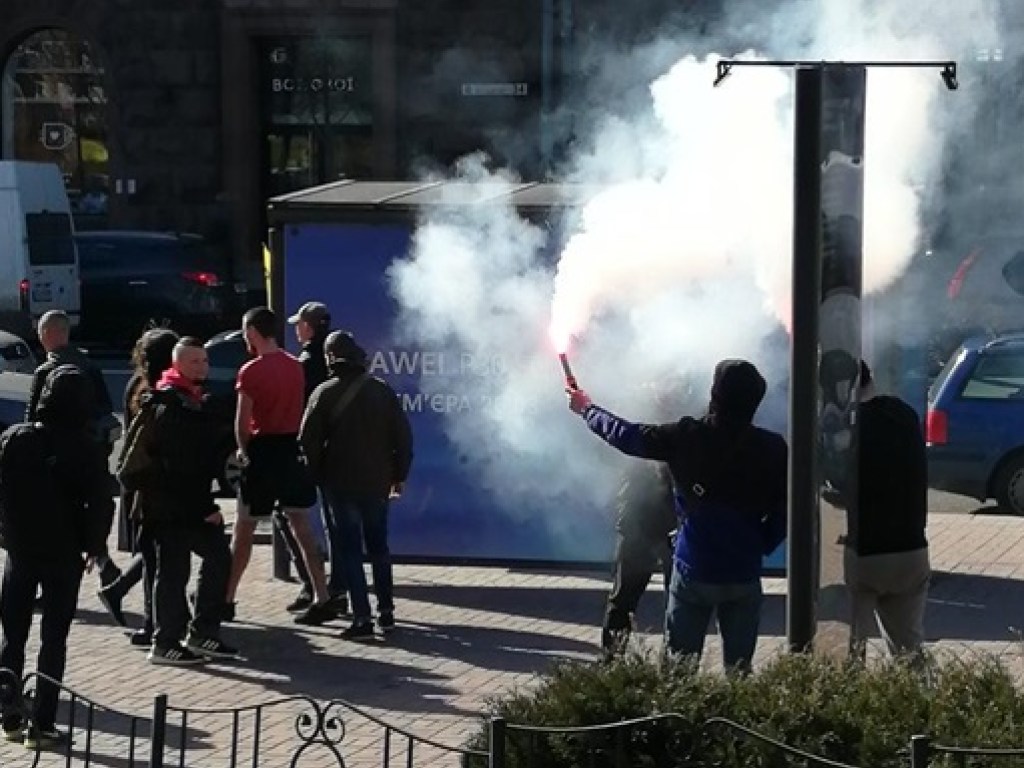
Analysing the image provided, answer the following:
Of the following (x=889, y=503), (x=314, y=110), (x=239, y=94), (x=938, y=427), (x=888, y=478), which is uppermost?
(x=239, y=94)

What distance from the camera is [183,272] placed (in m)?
27.6

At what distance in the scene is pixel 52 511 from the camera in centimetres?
896

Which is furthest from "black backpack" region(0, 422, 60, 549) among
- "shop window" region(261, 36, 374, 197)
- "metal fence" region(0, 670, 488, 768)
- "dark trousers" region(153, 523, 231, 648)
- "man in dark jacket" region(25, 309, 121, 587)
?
"shop window" region(261, 36, 374, 197)

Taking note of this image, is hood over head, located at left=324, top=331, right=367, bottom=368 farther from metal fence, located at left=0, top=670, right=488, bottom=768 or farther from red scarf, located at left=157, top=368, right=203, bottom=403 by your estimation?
metal fence, located at left=0, top=670, right=488, bottom=768

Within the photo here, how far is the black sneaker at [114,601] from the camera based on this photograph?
37.4ft

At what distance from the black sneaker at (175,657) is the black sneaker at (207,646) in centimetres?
3

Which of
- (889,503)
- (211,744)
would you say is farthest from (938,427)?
(211,744)

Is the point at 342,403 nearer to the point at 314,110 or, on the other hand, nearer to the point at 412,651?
the point at 412,651

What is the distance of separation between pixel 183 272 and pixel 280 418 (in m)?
16.5

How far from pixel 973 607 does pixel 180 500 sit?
446 cm

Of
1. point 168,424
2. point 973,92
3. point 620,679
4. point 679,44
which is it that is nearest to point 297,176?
point 679,44

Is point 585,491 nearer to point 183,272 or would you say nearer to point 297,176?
point 183,272

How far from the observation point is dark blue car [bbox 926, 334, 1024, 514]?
15820 mm

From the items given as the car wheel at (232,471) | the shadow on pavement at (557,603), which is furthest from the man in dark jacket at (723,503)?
the car wheel at (232,471)
